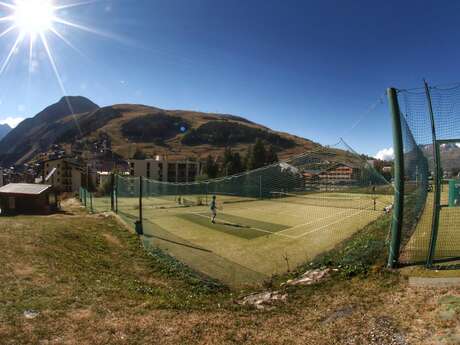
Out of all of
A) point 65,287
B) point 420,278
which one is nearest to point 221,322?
point 420,278

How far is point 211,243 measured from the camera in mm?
12367

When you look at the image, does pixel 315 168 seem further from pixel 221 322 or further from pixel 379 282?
pixel 221 322

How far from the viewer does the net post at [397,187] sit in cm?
491

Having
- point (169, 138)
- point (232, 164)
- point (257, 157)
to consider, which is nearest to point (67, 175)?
point (232, 164)

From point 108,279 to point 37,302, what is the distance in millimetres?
2398

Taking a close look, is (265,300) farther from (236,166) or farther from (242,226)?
(236,166)

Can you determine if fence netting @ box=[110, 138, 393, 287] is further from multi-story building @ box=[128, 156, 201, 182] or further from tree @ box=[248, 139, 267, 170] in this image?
multi-story building @ box=[128, 156, 201, 182]

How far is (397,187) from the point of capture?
16.1 ft

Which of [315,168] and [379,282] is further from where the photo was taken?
[315,168]

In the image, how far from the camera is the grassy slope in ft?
11.4

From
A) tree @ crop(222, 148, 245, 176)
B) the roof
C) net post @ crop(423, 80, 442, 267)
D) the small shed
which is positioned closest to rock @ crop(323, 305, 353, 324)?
net post @ crop(423, 80, 442, 267)

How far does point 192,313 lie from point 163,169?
76.6 metres

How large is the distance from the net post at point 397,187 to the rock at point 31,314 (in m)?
6.27

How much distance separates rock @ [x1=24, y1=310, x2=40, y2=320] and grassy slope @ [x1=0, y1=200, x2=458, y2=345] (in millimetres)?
72
